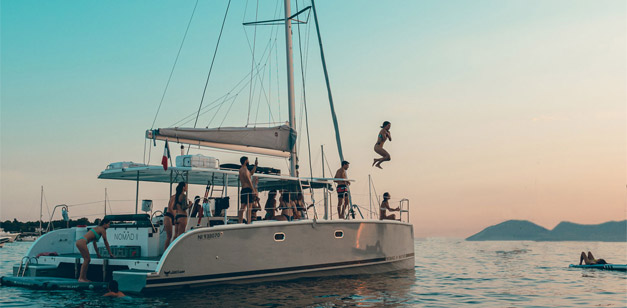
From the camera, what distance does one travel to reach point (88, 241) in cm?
1277

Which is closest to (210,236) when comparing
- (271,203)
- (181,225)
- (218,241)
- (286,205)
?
(218,241)

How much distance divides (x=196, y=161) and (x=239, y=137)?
243 cm

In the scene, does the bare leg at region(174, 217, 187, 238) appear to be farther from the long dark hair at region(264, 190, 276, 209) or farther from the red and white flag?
the long dark hair at region(264, 190, 276, 209)

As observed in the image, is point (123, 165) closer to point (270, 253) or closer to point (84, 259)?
point (84, 259)

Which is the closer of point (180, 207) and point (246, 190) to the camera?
point (180, 207)

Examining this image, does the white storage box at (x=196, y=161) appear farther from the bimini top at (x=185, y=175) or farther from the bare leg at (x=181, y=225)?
the bare leg at (x=181, y=225)

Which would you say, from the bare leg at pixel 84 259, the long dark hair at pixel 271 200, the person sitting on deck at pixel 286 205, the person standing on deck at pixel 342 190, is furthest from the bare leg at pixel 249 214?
the person standing on deck at pixel 342 190

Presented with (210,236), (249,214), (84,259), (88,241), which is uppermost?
(249,214)

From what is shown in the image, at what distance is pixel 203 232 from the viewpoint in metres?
11.6

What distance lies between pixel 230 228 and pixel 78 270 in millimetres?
4254

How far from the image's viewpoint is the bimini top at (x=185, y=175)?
13.0 metres

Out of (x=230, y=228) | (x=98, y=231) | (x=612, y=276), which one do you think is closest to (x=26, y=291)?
(x=98, y=231)

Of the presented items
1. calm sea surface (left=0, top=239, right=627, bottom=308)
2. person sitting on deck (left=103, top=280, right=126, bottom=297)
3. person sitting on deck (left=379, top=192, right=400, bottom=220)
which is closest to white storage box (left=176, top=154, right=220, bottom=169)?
calm sea surface (left=0, top=239, right=627, bottom=308)

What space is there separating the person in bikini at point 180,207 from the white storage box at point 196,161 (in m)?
0.48
